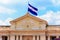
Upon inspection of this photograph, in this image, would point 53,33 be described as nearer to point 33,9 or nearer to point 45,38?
point 45,38

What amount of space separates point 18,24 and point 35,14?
4334mm

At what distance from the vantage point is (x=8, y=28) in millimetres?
52719

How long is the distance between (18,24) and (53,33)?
7708mm

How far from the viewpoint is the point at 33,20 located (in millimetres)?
51562

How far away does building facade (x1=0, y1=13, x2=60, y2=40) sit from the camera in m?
50.7

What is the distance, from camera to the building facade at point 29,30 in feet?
166

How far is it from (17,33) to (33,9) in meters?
6.09


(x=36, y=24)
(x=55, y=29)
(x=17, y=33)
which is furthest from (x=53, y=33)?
(x=17, y=33)

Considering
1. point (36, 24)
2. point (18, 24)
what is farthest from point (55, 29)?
point (18, 24)

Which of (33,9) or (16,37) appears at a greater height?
(33,9)

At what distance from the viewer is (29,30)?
5109cm

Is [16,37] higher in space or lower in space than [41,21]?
lower

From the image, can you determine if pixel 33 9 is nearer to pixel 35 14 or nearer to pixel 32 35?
pixel 35 14

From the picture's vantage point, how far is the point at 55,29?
5050 centimetres
